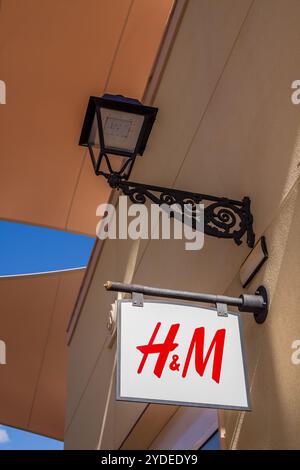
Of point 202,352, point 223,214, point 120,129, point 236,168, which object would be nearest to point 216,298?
point 202,352

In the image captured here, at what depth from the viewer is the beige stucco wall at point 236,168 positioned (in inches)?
83.7

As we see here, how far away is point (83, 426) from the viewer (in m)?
5.10

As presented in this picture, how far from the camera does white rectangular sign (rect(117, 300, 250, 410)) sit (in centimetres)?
185

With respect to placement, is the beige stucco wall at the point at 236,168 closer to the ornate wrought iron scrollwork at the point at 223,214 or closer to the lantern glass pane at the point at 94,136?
the ornate wrought iron scrollwork at the point at 223,214

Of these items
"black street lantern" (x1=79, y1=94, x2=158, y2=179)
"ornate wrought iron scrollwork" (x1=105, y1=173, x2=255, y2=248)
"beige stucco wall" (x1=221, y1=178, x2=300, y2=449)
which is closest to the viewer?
"beige stucco wall" (x1=221, y1=178, x2=300, y2=449)

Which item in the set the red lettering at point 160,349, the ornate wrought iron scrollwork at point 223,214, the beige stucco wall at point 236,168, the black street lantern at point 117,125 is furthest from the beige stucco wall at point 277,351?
the black street lantern at point 117,125

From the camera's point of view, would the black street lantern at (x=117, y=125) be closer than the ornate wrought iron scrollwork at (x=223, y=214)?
No

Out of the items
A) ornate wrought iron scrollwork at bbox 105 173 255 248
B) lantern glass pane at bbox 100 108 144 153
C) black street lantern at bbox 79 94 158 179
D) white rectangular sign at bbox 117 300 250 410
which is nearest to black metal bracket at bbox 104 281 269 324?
white rectangular sign at bbox 117 300 250 410

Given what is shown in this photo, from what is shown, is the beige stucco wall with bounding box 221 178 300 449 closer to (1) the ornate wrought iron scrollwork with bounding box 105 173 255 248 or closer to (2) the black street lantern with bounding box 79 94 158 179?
(1) the ornate wrought iron scrollwork with bounding box 105 173 255 248

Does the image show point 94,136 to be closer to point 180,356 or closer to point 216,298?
point 216,298

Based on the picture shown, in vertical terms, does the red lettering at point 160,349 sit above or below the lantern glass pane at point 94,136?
below

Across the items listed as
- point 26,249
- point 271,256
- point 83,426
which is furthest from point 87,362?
point 26,249

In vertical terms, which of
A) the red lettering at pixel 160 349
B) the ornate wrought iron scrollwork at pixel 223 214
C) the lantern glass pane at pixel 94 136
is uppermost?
the lantern glass pane at pixel 94 136

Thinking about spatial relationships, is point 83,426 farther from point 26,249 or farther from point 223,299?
point 26,249
